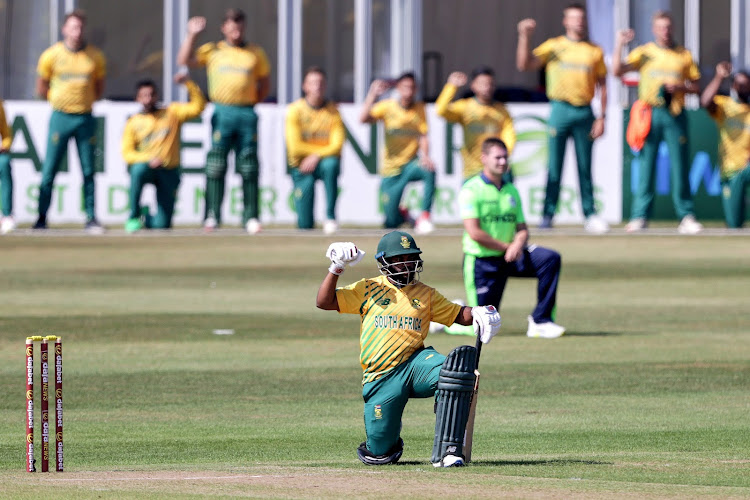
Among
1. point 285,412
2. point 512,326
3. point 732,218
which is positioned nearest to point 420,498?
point 285,412

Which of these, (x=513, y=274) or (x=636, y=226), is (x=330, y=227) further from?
(x=513, y=274)

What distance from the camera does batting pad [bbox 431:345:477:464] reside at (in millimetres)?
7617

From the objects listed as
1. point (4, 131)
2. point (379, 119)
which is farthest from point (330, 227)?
point (4, 131)

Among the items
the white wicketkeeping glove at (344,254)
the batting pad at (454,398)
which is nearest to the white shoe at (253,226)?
the white wicketkeeping glove at (344,254)

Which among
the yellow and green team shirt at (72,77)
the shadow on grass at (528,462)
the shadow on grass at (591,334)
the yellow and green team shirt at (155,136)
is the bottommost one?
the shadow on grass at (591,334)

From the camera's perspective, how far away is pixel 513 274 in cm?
1343

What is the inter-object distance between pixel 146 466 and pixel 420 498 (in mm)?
1852

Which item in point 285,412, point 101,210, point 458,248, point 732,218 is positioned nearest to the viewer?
point 285,412

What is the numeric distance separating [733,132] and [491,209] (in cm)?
930

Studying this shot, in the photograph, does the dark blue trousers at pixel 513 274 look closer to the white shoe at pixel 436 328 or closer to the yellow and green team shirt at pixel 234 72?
the white shoe at pixel 436 328

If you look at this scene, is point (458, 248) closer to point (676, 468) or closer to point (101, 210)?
point (101, 210)

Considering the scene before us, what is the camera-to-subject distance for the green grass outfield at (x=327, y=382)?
7.42 metres

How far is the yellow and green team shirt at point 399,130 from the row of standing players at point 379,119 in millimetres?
13

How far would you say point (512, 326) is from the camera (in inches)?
563
